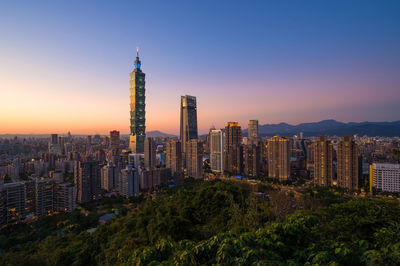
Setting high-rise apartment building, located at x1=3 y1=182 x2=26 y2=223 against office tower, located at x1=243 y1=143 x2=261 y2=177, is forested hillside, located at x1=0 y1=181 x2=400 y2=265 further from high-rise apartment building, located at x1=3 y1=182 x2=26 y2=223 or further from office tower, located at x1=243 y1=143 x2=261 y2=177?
office tower, located at x1=243 y1=143 x2=261 y2=177

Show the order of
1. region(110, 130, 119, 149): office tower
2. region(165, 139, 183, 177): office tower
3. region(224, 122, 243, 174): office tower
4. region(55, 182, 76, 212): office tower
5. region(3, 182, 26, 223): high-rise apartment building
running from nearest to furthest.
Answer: region(3, 182, 26, 223): high-rise apartment building < region(55, 182, 76, 212): office tower < region(165, 139, 183, 177): office tower < region(224, 122, 243, 174): office tower < region(110, 130, 119, 149): office tower

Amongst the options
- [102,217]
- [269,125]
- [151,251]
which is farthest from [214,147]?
[269,125]

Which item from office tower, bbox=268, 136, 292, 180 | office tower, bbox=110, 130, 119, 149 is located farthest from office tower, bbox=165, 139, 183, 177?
office tower, bbox=110, 130, 119, 149

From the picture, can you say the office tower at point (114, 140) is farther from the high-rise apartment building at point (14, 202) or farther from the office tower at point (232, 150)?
the high-rise apartment building at point (14, 202)

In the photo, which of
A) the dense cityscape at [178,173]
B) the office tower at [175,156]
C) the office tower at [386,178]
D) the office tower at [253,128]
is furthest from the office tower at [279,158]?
the office tower at [253,128]

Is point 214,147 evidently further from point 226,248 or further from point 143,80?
point 226,248
